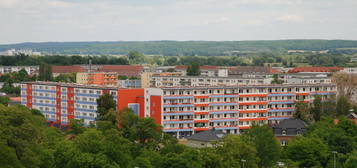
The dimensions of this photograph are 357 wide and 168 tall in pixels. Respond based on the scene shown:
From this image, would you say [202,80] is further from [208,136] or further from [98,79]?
[208,136]

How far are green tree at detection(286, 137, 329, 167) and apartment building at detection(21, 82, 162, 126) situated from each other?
2049 centimetres

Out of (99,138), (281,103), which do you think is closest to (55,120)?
(281,103)

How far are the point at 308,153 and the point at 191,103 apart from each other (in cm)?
2225

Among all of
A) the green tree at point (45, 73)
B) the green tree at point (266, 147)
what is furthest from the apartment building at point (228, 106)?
the green tree at point (45, 73)

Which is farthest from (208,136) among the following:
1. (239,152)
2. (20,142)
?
(20,142)

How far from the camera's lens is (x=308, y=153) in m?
45.9

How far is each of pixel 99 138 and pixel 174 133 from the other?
2260cm

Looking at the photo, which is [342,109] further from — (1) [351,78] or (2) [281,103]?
(1) [351,78]

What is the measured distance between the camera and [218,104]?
68375 mm

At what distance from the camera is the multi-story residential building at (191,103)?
65.2m

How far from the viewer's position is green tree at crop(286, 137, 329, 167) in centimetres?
4559

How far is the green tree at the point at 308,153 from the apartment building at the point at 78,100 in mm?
20486

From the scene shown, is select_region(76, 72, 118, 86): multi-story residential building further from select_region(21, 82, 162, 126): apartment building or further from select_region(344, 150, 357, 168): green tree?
select_region(344, 150, 357, 168): green tree

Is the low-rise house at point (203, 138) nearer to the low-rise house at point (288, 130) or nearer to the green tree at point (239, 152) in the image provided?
the low-rise house at point (288, 130)
